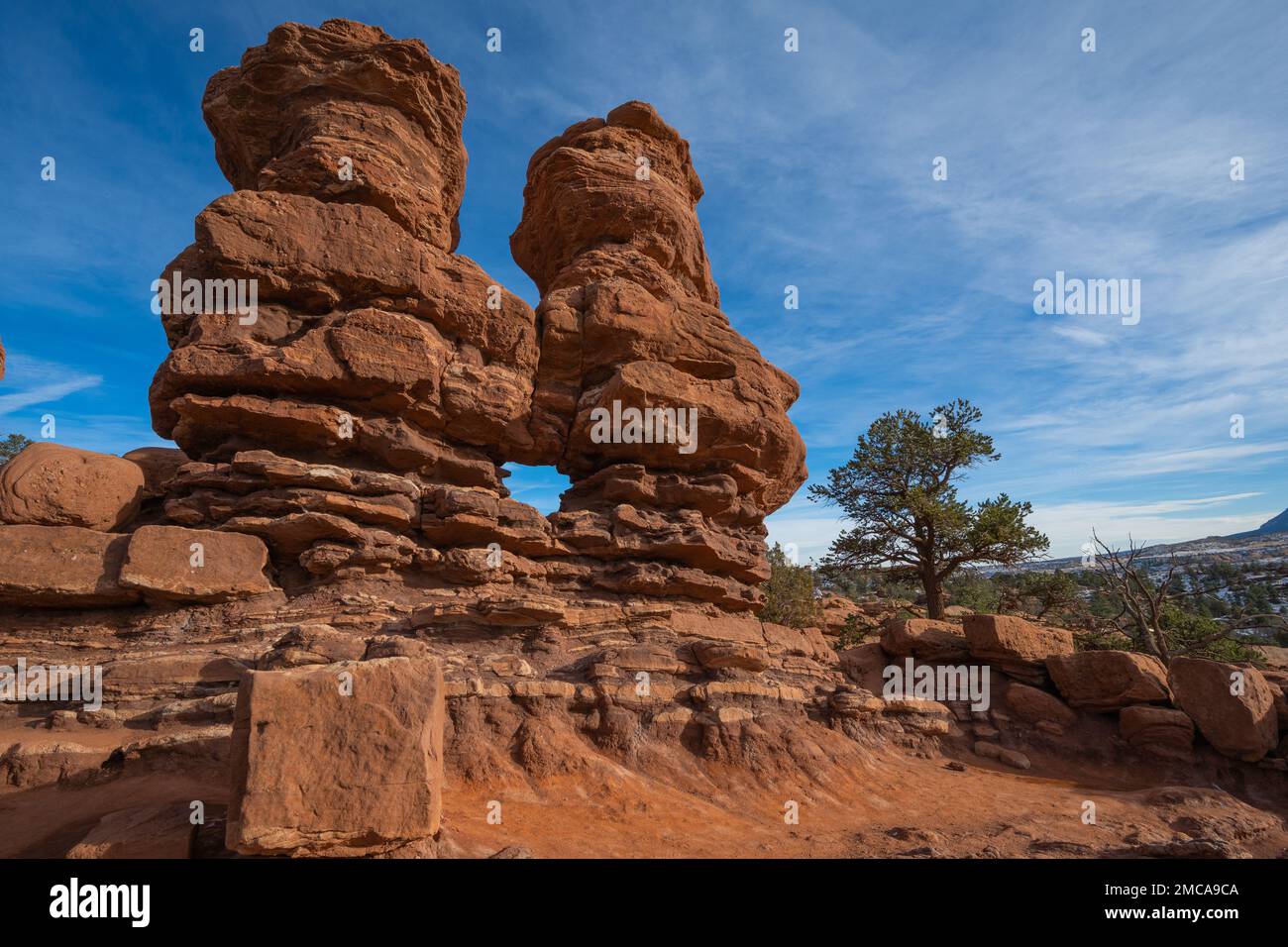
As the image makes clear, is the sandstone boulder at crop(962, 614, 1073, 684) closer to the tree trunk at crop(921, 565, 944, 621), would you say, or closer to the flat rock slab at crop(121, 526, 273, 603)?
the tree trunk at crop(921, 565, 944, 621)

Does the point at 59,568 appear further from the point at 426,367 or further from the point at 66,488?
the point at 426,367

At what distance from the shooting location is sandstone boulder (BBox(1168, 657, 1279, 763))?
10.9 meters

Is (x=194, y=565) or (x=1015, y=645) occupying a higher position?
(x=194, y=565)

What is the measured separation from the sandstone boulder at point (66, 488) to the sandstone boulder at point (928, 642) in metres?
15.4


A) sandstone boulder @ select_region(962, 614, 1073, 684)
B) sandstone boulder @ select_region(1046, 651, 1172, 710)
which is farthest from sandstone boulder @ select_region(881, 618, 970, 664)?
sandstone boulder @ select_region(1046, 651, 1172, 710)

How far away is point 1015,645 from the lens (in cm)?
1325

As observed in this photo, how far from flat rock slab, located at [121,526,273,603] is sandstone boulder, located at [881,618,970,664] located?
12.8 meters

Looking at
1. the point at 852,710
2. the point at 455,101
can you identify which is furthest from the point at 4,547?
the point at 852,710

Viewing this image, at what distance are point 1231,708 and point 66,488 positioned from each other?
19.9m

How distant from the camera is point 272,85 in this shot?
13.9 m

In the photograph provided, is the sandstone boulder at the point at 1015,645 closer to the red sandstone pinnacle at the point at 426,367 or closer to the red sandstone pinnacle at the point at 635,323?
the red sandstone pinnacle at the point at 426,367

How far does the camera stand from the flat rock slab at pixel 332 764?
14.3ft

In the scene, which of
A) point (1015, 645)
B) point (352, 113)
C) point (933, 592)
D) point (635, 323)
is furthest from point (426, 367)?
point (933, 592)
